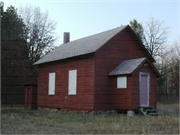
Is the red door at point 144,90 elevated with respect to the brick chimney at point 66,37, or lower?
lower

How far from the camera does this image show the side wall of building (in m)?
14.6

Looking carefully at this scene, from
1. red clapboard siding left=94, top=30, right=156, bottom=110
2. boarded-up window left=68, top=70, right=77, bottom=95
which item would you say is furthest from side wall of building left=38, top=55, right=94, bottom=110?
red clapboard siding left=94, top=30, right=156, bottom=110

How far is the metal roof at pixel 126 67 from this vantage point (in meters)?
13.9

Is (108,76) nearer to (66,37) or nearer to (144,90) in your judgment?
(144,90)

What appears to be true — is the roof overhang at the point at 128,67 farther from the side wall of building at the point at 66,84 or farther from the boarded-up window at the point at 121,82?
the side wall of building at the point at 66,84

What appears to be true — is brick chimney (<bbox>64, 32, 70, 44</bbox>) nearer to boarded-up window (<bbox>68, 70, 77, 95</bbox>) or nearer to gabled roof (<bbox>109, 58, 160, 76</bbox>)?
boarded-up window (<bbox>68, 70, 77, 95</bbox>)

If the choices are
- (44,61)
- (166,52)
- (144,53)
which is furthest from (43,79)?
(166,52)

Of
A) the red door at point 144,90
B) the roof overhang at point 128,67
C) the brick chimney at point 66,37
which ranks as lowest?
the red door at point 144,90

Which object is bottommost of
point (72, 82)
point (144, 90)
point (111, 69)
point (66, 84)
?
point (144, 90)

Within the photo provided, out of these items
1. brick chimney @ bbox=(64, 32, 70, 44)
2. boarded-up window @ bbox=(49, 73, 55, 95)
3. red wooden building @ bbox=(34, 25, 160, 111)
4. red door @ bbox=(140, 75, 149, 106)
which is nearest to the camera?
red wooden building @ bbox=(34, 25, 160, 111)

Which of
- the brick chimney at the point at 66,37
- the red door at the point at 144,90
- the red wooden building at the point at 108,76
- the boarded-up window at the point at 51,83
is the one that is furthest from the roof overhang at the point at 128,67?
the brick chimney at the point at 66,37

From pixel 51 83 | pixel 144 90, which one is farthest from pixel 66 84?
Answer: pixel 144 90

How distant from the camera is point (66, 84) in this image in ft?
53.9

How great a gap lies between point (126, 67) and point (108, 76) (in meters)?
1.31
